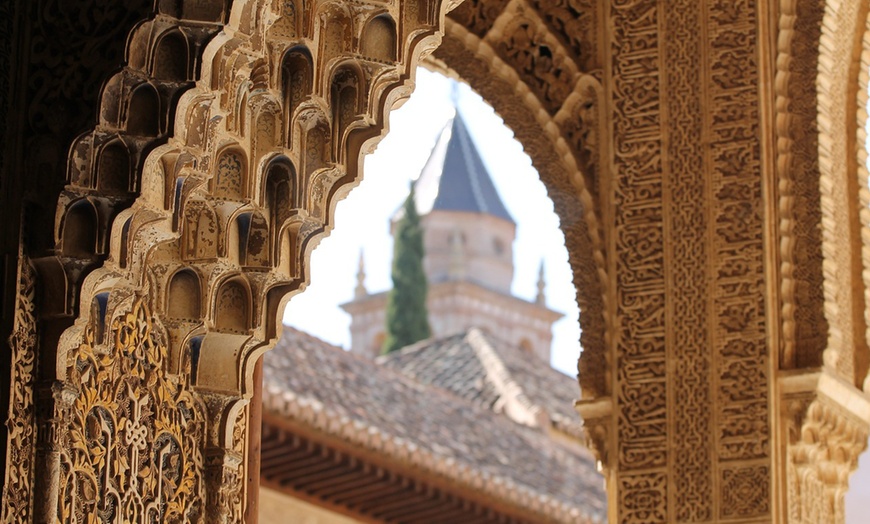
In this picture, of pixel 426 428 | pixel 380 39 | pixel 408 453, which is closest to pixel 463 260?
pixel 426 428

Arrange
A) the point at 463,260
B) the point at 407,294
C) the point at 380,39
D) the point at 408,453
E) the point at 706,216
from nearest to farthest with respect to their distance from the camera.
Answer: the point at 380,39, the point at 706,216, the point at 408,453, the point at 407,294, the point at 463,260

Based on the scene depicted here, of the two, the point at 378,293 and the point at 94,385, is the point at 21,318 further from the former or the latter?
the point at 378,293

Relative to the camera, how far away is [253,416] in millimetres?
4047

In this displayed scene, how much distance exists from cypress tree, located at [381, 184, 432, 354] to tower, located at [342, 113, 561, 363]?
8.23 meters

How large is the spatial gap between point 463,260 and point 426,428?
35636 millimetres

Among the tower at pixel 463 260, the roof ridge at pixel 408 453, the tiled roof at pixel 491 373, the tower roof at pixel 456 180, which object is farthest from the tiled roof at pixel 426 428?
the tower roof at pixel 456 180

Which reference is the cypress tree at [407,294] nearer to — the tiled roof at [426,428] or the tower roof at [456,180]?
the tower roof at [456,180]

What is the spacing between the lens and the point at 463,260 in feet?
174

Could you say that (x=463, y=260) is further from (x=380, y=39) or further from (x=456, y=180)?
(x=380, y=39)

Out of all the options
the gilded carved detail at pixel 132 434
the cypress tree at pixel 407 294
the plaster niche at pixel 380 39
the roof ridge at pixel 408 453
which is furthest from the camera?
the cypress tree at pixel 407 294

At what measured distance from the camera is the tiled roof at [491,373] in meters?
24.1

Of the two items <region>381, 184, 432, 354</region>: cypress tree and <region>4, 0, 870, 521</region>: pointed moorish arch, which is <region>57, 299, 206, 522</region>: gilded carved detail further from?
<region>381, 184, 432, 354</region>: cypress tree

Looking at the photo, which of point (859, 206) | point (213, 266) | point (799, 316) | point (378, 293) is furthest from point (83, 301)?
point (378, 293)

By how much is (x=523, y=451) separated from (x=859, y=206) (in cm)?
1334
